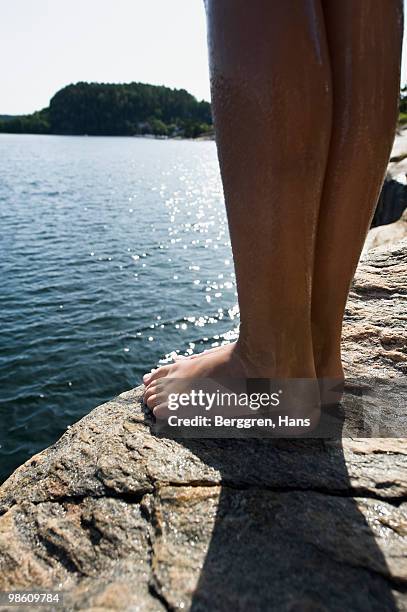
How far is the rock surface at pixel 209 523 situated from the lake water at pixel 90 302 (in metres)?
3.22

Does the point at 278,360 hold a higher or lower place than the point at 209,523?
higher

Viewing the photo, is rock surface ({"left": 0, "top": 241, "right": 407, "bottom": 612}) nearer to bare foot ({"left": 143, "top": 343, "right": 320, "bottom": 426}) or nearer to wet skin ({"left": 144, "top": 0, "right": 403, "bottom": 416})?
bare foot ({"left": 143, "top": 343, "right": 320, "bottom": 426})

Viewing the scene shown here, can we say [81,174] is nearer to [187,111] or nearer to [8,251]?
[8,251]

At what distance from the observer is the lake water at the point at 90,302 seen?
5176 millimetres

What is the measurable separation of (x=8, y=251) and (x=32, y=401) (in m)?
6.98

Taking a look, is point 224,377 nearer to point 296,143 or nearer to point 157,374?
point 157,374

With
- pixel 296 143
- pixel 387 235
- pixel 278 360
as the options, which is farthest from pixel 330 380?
pixel 387 235

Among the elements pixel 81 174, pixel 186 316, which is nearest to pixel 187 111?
pixel 81 174

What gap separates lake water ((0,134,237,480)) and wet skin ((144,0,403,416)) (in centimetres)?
366

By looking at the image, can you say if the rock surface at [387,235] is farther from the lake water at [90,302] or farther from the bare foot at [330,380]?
the lake water at [90,302]

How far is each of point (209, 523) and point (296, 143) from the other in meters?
0.80

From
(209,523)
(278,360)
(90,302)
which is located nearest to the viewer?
(209,523)

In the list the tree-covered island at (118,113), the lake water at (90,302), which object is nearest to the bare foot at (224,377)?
the lake water at (90,302)

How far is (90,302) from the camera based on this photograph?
7.96 meters
